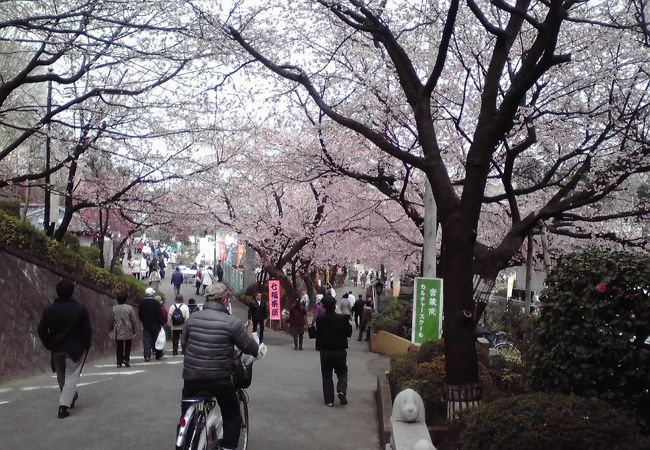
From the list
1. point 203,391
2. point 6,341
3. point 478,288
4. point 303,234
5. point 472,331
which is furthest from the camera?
point 303,234

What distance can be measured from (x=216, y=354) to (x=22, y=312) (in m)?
8.62

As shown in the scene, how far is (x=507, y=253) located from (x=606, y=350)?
2.54m

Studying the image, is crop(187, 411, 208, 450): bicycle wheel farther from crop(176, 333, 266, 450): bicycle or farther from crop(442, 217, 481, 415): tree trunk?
crop(442, 217, 481, 415): tree trunk

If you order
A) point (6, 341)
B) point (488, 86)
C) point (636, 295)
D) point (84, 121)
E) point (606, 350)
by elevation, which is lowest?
point (6, 341)

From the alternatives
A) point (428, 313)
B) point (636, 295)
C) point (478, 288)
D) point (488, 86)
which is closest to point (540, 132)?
point (428, 313)

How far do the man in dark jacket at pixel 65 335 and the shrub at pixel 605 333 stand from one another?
5.19m

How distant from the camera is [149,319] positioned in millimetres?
14078

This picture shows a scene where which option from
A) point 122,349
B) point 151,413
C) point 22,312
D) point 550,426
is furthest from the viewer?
point 122,349

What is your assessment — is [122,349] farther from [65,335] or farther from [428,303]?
[428,303]

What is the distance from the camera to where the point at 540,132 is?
13930mm

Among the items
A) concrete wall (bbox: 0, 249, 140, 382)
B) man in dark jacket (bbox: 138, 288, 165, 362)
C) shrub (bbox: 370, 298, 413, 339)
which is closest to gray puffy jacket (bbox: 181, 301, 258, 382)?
concrete wall (bbox: 0, 249, 140, 382)

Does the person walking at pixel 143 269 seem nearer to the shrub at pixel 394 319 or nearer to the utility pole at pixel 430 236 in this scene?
the shrub at pixel 394 319

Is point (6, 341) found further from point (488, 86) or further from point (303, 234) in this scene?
point (303, 234)

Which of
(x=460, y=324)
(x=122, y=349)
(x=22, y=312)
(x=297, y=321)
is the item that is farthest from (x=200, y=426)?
(x=297, y=321)
